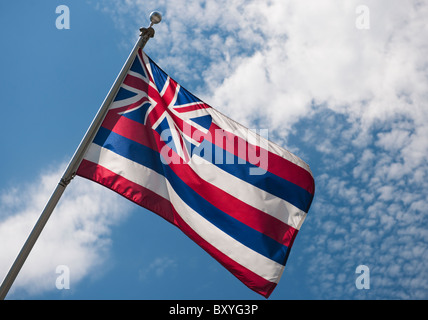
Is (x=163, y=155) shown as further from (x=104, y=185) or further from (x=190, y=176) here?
(x=104, y=185)

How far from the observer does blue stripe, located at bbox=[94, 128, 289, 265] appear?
7570mm

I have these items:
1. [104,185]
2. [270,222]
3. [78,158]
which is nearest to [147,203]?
[104,185]

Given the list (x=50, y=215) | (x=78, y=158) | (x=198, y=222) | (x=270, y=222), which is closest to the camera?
(x=50, y=215)

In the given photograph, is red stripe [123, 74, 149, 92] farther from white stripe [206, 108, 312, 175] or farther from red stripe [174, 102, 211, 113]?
white stripe [206, 108, 312, 175]

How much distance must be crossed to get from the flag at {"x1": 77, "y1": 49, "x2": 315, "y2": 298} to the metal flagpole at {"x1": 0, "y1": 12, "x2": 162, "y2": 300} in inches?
8.6

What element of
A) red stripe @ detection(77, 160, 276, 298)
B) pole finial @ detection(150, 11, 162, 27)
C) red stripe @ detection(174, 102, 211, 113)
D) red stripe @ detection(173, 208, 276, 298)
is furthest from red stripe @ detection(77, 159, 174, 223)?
pole finial @ detection(150, 11, 162, 27)

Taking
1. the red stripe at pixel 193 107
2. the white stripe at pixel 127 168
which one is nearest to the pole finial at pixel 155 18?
the red stripe at pixel 193 107

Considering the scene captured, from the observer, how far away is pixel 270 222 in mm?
8445

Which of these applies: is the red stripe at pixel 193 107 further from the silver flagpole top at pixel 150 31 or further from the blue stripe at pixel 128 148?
the silver flagpole top at pixel 150 31

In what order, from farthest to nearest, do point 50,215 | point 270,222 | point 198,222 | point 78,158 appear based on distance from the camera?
1. point 270,222
2. point 198,222
3. point 78,158
4. point 50,215

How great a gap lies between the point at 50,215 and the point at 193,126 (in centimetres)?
336

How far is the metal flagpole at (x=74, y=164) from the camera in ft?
18.8

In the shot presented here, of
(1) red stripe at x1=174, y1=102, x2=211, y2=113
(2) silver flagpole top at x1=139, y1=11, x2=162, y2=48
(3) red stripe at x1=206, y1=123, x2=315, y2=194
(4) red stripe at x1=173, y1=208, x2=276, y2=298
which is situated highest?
(2) silver flagpole top at x1=139, y1=11, x2=162, y2=48

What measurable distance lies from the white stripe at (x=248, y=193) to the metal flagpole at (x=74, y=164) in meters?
2.00
